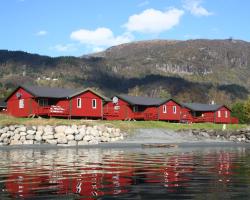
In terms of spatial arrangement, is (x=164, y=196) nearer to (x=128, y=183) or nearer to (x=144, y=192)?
(x=144, y=192)

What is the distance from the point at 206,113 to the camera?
85.2 metres

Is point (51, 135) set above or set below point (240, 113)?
below

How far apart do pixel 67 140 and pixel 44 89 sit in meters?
15.4

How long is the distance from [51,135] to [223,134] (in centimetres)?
2734

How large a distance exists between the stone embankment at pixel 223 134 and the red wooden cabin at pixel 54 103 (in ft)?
45.2

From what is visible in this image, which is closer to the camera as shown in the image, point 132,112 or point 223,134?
point 223,134

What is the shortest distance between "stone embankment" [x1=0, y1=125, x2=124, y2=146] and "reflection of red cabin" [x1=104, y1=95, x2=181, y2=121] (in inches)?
687

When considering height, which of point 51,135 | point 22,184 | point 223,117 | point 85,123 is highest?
point 223,117

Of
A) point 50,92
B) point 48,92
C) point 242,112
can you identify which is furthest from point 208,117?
point 48,92

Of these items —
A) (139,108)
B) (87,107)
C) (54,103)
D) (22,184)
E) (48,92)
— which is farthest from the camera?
(139,108)

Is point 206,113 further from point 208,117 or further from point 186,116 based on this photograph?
point 186,116

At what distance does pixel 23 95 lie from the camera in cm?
5956

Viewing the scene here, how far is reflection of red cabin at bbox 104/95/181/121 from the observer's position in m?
70.0

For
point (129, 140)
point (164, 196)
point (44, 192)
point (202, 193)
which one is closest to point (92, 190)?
point (44, 192)
